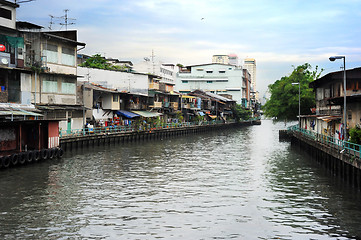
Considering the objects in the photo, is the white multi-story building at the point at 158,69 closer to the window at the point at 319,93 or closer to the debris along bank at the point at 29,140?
the window at the point at 319,93

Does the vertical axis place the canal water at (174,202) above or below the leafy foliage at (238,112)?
below

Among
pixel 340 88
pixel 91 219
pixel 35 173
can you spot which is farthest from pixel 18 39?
pixel 340 88

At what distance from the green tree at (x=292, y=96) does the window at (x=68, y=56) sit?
3942cm

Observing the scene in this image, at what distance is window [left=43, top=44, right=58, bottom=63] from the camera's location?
4675 centimetres

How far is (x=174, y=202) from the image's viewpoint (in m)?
21.8

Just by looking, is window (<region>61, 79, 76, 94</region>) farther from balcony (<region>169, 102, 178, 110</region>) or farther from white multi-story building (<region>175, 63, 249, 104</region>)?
white multi-story building (<region>175, 63, 249, 104</region>)

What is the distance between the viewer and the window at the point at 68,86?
4950 centimetres

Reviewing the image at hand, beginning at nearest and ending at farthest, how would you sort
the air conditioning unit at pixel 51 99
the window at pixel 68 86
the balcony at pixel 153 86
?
the air conditioning unit at pixel 51 99 → the window at pixel 68 86 → the balcony at pixel 153 86

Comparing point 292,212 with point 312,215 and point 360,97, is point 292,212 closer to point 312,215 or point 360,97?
point 312,215

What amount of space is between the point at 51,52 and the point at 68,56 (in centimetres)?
300

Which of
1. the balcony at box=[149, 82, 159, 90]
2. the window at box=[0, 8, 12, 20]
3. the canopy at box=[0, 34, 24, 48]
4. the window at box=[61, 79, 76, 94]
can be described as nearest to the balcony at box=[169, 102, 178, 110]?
the balcony at box=[149, 82, 159, 90]

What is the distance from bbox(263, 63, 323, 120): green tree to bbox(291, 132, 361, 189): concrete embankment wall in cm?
2969

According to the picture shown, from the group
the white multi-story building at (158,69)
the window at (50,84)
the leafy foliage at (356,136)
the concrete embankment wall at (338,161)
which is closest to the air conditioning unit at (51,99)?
the window at (50,84)

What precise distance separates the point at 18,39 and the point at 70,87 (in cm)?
921
